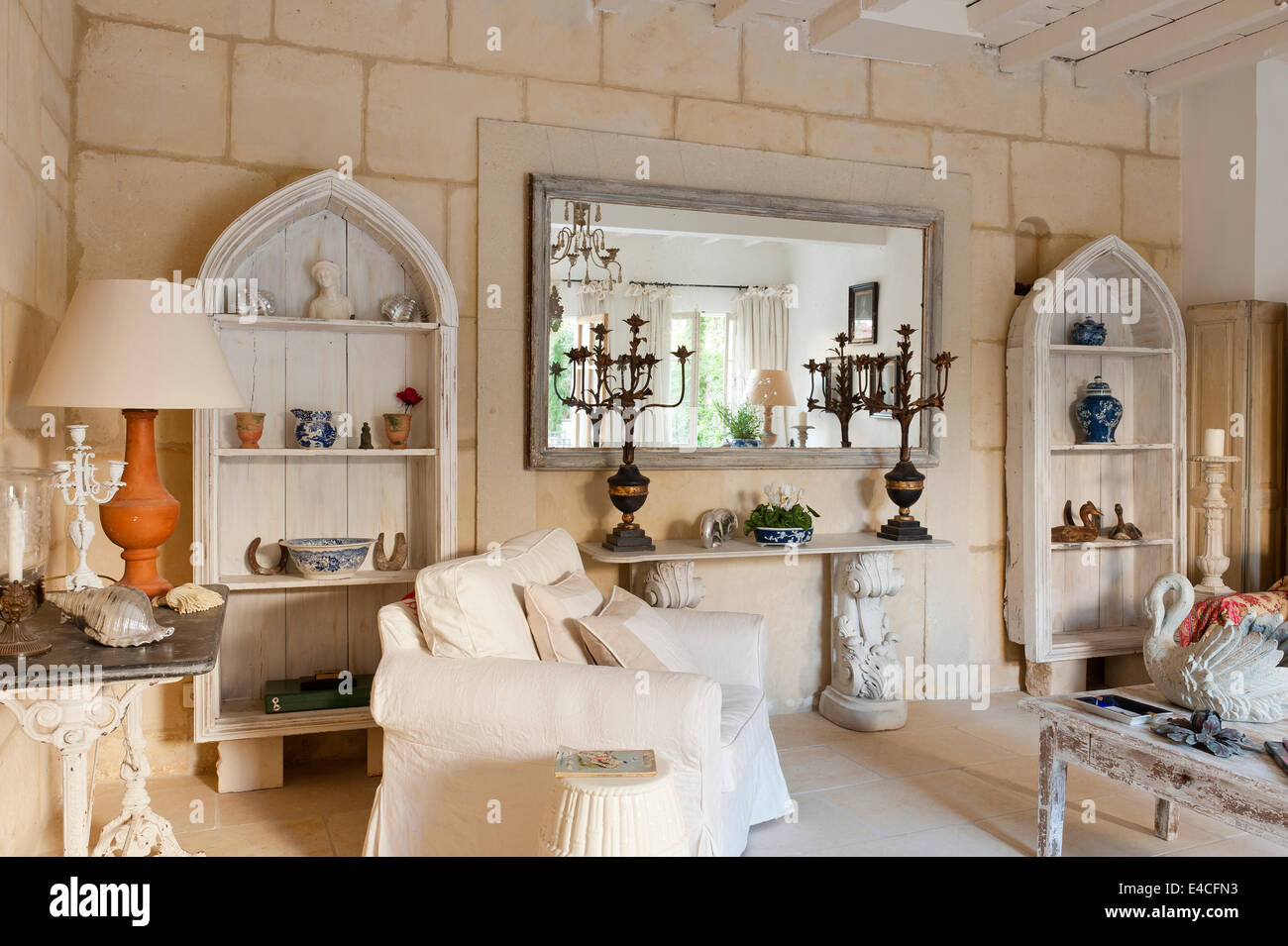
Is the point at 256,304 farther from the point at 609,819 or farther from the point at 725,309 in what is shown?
the point at 609,819

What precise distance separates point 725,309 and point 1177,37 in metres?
2.32

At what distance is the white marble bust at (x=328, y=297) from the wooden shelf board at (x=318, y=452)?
1.61 feet

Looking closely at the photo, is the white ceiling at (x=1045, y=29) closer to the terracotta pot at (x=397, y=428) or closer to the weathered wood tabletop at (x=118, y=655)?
the terracotta pot at (x=397, y=428)

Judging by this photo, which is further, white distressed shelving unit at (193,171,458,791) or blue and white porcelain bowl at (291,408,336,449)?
blue and white porcelain bowl at (291,408,336,449)

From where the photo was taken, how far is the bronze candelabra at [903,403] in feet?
13.9

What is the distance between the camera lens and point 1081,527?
186 inches

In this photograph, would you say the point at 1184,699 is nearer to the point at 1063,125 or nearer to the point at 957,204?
the point at 957,204

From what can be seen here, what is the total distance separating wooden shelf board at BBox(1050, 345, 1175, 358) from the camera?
182 inches

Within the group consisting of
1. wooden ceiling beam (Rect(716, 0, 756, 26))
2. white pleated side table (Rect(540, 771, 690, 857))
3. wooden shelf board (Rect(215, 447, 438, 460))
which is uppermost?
wooden ceiling beam (Rect(716, 0, 756, 26))

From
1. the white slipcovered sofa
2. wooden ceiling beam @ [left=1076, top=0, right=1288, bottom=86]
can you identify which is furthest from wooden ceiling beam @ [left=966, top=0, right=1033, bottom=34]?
the white slipcovered sofa

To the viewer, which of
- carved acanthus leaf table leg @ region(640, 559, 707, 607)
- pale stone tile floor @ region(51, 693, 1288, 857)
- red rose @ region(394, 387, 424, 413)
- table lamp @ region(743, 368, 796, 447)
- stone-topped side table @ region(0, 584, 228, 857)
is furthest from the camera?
table lamp @ region(743, 368, 796, 447)

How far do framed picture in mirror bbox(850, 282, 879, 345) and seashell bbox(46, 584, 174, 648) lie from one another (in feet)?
10.3

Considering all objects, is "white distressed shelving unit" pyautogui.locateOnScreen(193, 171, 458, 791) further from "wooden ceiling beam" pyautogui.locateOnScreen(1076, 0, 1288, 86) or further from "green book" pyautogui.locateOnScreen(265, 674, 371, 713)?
"wooden ceiling beam" pyautogui.locateOnScreen(1076, 0, 1288, 86)

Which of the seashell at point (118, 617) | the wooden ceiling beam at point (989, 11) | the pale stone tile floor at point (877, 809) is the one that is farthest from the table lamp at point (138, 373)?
the wooden ceiling beam at point (989, 11)
